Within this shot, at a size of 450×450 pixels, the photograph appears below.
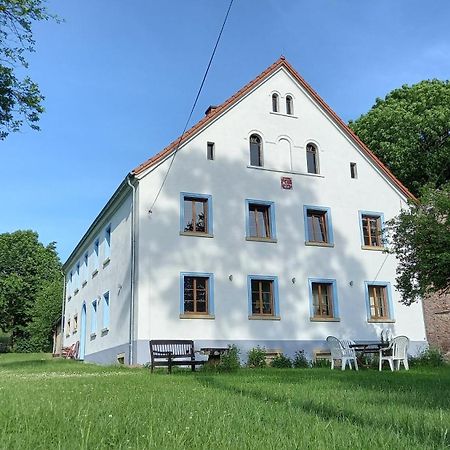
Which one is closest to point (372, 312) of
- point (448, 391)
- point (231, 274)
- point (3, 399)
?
point (231, 274)

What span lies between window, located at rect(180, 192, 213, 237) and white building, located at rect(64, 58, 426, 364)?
0.14 feet

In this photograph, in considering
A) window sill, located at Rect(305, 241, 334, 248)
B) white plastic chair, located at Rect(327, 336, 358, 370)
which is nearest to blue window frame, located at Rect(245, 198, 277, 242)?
window sill, located at Rect(305, 241, 334, 248)

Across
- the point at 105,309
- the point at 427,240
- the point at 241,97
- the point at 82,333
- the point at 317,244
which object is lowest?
the point at 82,333

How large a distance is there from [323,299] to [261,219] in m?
4.12

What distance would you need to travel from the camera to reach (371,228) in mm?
23781

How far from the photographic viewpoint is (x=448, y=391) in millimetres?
8547

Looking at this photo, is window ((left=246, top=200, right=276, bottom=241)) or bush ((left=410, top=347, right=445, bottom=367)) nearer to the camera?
bush ((left=410, top=347, right=445, bottom=367))

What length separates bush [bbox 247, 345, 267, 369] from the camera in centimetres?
1877

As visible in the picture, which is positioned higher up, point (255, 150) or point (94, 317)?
point (255, 150)

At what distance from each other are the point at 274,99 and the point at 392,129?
1306cm

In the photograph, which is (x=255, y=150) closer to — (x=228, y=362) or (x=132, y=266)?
(x=132, y=266)

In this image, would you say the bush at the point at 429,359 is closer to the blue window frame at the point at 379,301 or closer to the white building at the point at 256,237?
the white building at the point at 256,237

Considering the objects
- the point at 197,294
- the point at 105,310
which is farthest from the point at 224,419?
the point at 105,310

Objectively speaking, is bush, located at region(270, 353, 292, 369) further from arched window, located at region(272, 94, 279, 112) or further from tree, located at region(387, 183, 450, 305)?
arched window, located at region(272, 94, 279, 112)
